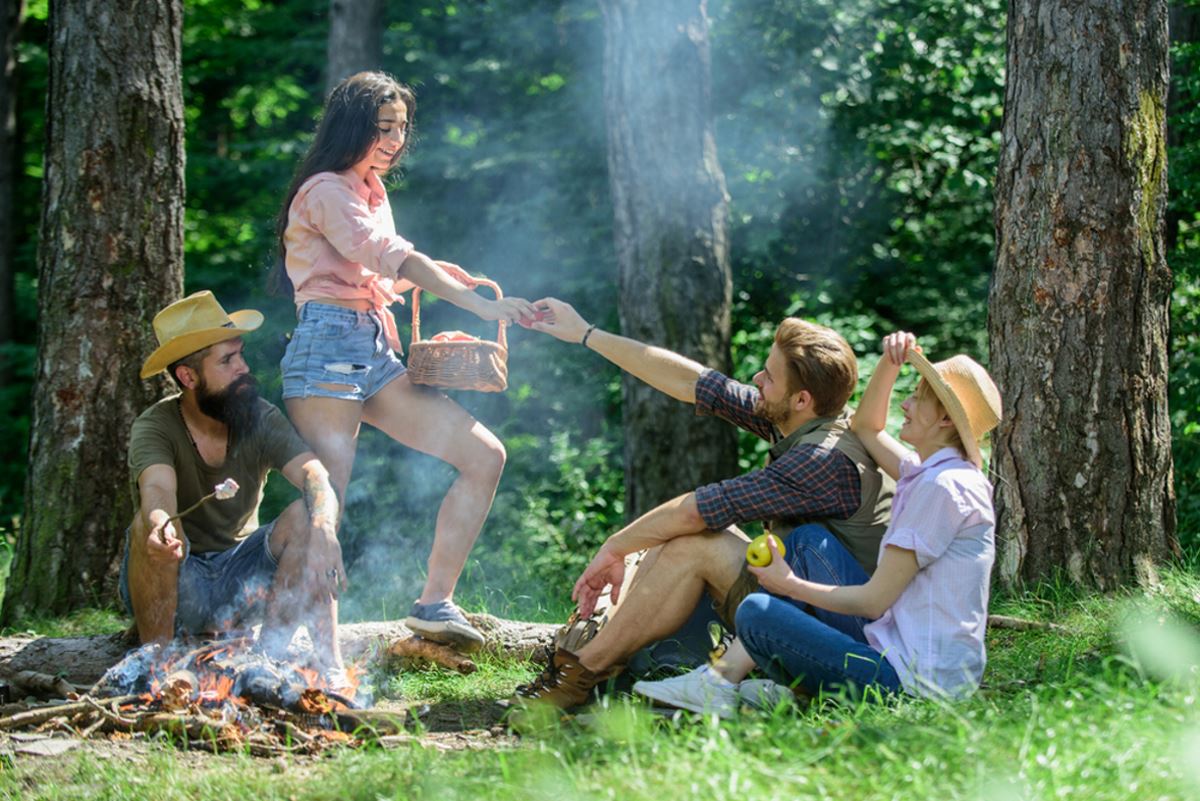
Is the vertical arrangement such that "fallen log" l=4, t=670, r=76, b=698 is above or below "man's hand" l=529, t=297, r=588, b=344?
below

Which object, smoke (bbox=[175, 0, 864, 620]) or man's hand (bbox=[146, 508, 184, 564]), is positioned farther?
smoke (bbox=[175, 0, 864, 620])

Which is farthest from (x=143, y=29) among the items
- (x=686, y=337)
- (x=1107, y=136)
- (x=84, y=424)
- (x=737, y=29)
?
(x=737, y=29)

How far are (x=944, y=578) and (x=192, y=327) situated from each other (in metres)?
2.91

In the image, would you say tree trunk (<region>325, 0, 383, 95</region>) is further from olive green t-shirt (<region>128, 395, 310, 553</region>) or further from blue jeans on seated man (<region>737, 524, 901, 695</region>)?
blue jeans on seated man (<region>737, 524, 901, 695</region>)

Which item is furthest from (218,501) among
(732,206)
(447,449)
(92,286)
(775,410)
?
(732,206)

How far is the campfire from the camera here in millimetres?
4281

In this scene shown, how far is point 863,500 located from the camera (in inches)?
178

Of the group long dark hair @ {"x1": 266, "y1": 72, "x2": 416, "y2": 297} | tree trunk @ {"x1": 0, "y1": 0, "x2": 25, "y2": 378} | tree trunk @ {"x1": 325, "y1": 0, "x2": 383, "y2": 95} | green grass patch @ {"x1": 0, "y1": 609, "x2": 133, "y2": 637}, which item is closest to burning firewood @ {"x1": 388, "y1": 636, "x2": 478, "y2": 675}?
green grass patch @ {"x1": 0, "y1": 609, "x2": 133, "y2": 637}

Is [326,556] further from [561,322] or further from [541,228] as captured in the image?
[541,228]

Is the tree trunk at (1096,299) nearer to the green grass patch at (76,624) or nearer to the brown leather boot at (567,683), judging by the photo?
the brown leather boot at (567,683)

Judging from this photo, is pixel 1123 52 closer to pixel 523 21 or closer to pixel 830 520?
pixel 830 520

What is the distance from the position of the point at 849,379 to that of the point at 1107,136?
188 cm

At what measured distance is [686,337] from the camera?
810 centimetres

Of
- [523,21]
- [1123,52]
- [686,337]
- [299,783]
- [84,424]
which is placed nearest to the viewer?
[299,783]
